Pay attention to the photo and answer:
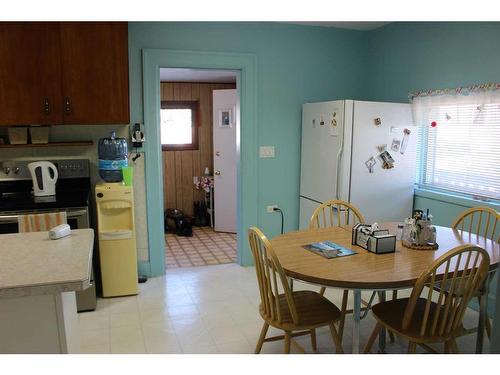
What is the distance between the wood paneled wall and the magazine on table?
13.1ft

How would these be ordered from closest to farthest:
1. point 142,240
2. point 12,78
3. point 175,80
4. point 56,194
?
point 12,78
point 56,194
point 142,240
point 175,80

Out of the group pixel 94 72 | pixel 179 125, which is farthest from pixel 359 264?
pixel 179 125

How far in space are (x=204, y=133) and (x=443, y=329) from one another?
15.6 ft

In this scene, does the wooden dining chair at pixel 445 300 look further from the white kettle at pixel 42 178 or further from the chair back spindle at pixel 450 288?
the white kettle at pixel 42 178

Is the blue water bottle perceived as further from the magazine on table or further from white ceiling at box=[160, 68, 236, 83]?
white ceiling at box=[160, 68, 236, 83]

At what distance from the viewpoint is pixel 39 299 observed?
1.45 m

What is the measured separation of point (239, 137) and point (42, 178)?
1721mm

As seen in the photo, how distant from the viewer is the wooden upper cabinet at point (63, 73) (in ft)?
10.1

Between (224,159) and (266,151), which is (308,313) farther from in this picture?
(224,159)

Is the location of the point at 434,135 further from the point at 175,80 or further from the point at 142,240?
the point at 175,80

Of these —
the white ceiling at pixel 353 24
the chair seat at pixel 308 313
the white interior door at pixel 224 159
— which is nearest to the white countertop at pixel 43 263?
the chair seat at pixel 308 313

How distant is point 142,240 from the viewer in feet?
12.7

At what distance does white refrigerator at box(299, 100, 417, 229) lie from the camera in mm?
3473
